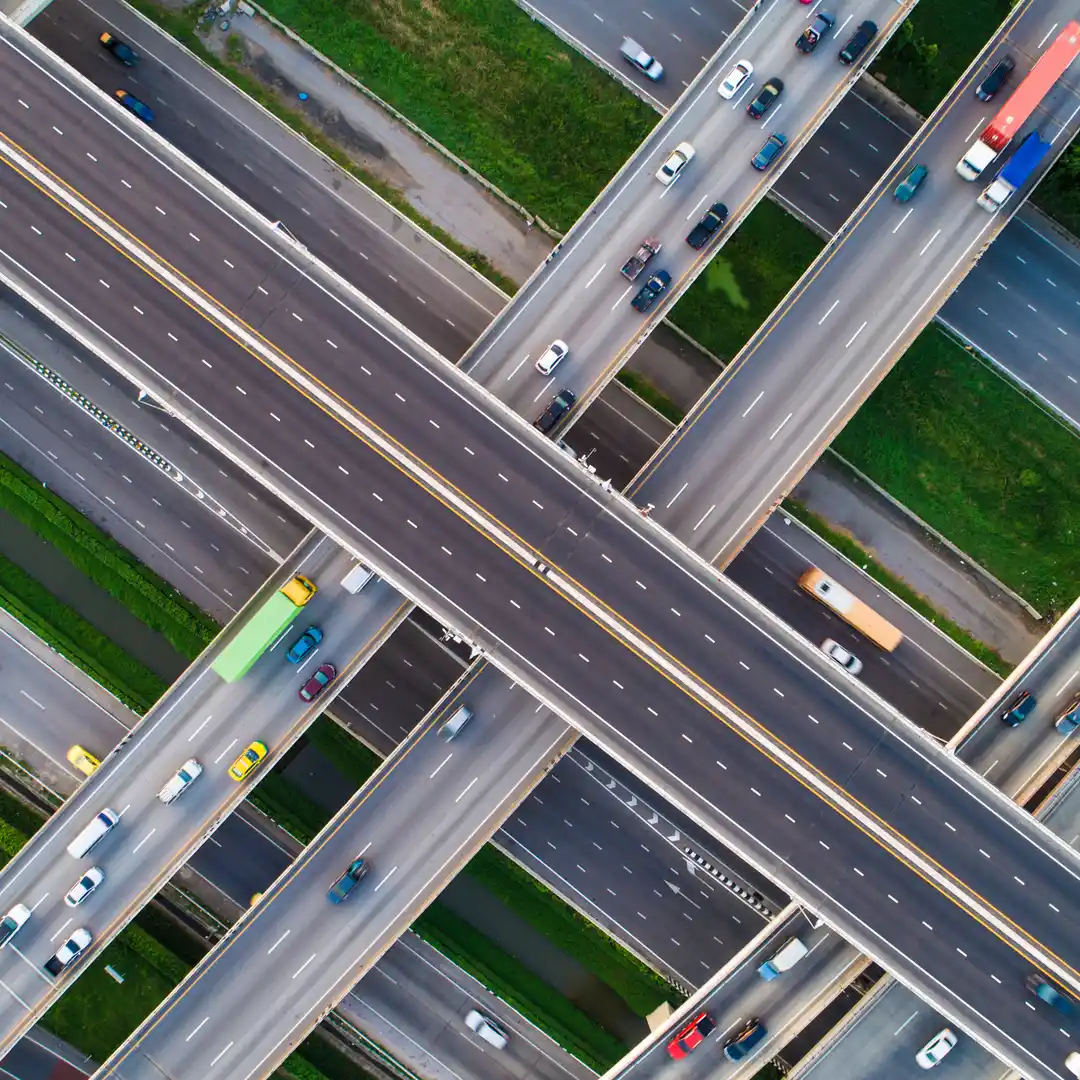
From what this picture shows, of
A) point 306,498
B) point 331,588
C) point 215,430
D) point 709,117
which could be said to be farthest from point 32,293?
point 709,117

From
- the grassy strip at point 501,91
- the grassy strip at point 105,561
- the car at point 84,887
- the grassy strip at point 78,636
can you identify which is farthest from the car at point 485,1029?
the grassy strip at point 501,91

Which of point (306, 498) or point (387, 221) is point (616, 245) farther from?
point (306, 498)

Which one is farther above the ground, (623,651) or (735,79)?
(735,79)

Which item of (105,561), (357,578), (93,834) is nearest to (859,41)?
(357,578)

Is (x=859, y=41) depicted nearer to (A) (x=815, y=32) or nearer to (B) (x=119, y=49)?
(A) (x=815, y=32)

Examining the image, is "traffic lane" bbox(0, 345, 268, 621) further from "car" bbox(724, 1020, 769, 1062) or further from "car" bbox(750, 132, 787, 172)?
"car" bbox(724, 1020, 769, 1062)
